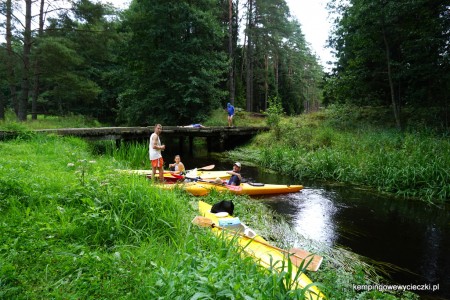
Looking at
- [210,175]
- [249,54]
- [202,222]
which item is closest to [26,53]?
[210,175]

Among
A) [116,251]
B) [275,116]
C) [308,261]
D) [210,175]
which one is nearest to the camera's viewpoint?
[116,251]

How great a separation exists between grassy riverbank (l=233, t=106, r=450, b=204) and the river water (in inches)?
29.5

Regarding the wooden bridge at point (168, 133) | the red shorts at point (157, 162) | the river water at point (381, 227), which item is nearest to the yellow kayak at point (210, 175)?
the red shorts at point (157, 162)

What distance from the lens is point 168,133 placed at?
1592 centimetres

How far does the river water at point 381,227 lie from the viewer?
185 inches

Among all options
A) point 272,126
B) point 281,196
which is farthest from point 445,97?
point 281,196

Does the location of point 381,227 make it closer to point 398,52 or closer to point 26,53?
point 398,52

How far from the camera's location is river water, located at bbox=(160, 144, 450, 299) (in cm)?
469

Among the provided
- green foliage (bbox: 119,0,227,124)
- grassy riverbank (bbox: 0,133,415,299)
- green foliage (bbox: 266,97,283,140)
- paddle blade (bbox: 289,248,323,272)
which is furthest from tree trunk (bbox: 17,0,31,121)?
paddle blade (bbox: 289,248,323,272)

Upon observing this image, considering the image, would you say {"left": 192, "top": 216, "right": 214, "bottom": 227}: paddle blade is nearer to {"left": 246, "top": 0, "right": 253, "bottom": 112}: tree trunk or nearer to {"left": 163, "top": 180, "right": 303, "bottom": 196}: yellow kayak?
{"left": 163, "top": 180, "right": 303, "bottom": 196}: yellow kayak

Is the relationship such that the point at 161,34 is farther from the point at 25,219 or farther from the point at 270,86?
the point at 25,219

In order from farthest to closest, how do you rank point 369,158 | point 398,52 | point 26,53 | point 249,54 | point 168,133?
point 249,54 → point 398,52 → point 168,133 → point 26,53 → point 369,158

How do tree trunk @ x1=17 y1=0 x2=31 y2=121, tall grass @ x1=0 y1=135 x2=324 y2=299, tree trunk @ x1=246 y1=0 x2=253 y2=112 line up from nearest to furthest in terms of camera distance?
tall grass @ x1=0 y1=135 x2=324 y2=299 → tree trunk @ x1=17 y1=0 x2=31 y2=121 → tree trunk @ x1=246 y1=0 x2=253 y2=112

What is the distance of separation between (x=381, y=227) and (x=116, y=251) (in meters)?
5.65
